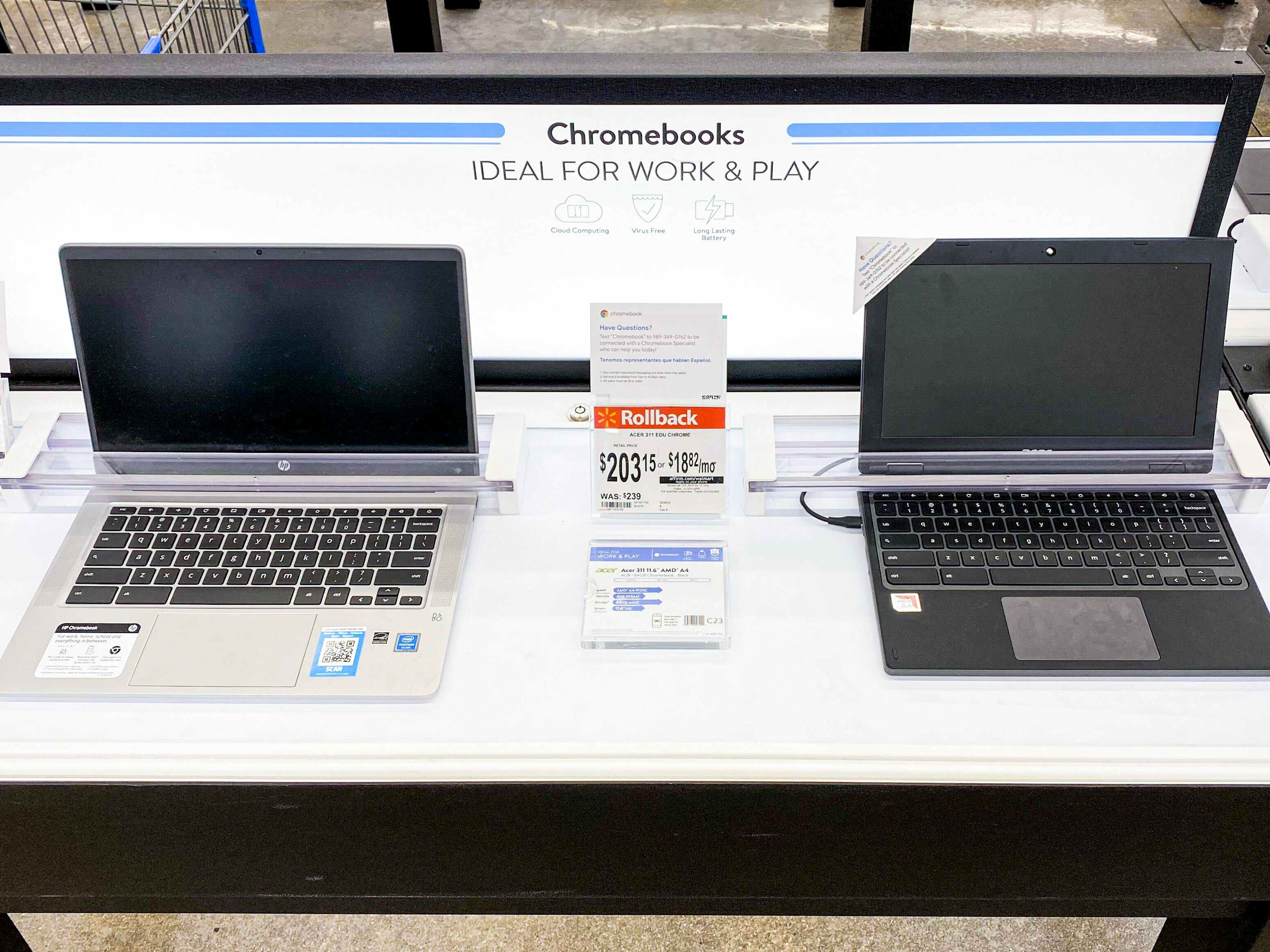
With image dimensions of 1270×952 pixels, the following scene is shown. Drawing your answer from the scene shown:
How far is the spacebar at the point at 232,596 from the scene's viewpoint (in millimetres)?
1031

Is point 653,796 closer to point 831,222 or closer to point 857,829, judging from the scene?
point 857,829

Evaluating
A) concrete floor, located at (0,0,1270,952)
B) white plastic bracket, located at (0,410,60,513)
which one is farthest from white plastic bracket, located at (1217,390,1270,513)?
concrete floor, located at (0,0,1270,952)

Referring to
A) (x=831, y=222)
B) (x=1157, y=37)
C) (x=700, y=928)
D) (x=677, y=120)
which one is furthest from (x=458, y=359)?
(x=1157, y=37)

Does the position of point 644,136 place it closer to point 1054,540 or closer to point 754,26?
point 1054,540

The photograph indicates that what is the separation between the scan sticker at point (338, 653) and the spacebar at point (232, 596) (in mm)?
64

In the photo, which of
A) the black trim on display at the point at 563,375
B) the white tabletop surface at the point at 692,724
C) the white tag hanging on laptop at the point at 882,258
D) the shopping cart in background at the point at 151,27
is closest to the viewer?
the white tabletop surface at the point at 692,724

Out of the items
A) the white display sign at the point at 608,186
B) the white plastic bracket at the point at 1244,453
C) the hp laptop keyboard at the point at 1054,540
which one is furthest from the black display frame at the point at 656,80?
the hp laptop keyboard at the point at 1054,540

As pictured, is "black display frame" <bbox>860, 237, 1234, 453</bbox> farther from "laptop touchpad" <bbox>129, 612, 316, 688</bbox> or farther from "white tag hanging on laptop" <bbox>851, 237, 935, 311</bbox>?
"laptop touchpad" <bbox>129, 612, 316, 688</bbox>

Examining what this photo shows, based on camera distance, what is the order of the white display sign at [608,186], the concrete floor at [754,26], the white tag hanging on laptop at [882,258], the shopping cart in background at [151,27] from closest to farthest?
the white tag hanging on laptop at [882,258] → the white display sign at [608,186] → the shopping cart in background at [151,27] → the concrete floor at [754,26]

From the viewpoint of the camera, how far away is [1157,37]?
12.1 feet

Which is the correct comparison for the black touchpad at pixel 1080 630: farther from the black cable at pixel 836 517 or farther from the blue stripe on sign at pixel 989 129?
the blue stripe on sign at pixel 989 129

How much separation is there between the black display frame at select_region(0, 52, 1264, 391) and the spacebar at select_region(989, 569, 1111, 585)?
0.49m

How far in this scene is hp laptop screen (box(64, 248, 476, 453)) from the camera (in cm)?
104

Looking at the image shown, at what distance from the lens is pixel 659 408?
1.07 m
